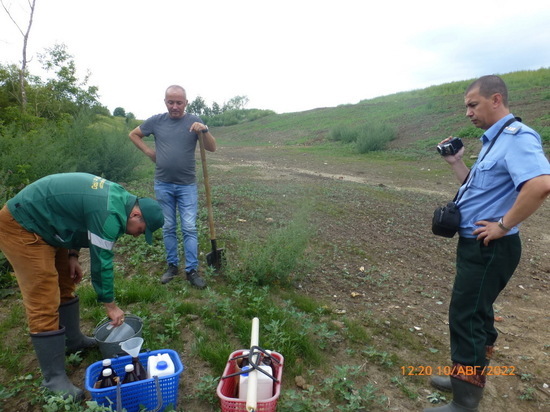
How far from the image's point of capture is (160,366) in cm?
257

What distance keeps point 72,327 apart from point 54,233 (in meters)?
0.89

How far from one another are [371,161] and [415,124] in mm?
6364

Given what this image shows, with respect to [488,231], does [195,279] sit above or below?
below

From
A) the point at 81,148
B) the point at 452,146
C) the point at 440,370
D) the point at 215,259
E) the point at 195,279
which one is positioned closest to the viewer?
the point at 452,146

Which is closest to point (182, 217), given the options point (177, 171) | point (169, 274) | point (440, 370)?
point (177, 171)

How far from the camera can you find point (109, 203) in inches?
99.0

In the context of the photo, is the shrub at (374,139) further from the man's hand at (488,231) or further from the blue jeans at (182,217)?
the man's hand at (488,231)

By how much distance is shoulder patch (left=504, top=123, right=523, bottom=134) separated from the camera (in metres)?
2.34

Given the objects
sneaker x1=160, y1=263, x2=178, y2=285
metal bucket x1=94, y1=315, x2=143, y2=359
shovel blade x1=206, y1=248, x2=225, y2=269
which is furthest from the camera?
shovel blade x1=206, y1=248, x2=225, y2=269

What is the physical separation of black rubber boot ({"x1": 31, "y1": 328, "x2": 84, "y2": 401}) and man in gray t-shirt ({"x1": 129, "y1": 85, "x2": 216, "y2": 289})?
1.65 m

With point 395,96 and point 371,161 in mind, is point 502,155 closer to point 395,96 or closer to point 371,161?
point 371,161

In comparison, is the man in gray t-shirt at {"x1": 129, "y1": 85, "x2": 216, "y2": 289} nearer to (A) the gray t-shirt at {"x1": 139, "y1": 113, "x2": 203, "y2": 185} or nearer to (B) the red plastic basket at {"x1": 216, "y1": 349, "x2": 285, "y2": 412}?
(A) the gray t-shirt at {"x1": 139, "y1": 113, "x2": 203, "y2": 185}

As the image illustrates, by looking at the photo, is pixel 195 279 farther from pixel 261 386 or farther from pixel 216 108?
pixel 216 108

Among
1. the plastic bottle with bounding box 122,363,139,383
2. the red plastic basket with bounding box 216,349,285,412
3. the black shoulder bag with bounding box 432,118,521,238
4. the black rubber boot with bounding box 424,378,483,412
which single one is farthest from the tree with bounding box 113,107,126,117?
the black rubber boot with bounding box 424,378,483,412
